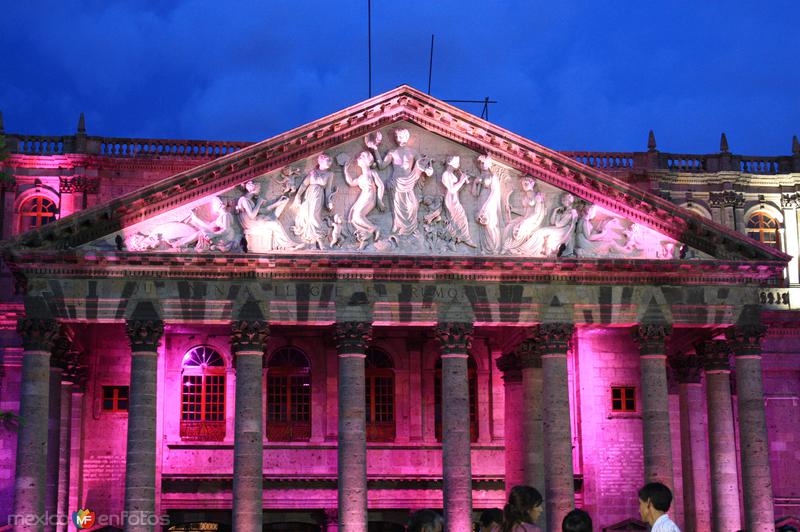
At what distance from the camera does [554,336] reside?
131 feet

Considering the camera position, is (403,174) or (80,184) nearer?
(403,174)

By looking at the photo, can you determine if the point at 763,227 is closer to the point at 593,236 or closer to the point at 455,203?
the point at 593,236

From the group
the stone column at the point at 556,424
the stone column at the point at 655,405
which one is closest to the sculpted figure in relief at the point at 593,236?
the stone column at the point at 556,424

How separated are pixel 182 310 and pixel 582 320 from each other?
13504 millimetres

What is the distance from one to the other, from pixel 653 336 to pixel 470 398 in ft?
30.7

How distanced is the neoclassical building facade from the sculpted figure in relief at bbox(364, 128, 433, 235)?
8 centimetres

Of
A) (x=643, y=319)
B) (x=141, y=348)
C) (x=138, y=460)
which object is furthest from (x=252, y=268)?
Answer: (x=643, y=319)

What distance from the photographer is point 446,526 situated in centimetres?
3884

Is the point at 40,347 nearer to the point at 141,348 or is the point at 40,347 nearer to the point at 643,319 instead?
the point at 141,348

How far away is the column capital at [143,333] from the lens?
126ft

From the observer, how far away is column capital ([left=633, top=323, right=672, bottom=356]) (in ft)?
132

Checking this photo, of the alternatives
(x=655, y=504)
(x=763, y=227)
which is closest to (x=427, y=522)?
(x=655, y=504)

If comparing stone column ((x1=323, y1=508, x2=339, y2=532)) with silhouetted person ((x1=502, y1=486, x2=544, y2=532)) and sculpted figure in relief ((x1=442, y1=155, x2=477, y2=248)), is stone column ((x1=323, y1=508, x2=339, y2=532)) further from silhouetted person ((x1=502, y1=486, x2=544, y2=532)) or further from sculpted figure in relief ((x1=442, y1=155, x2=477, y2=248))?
silhouetted person ((x1=502, y1=486, x2=544, y2=532))

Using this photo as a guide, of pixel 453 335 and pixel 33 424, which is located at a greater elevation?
pixel 453 335
